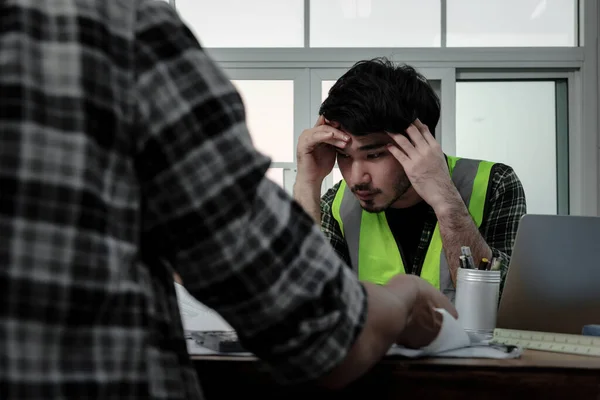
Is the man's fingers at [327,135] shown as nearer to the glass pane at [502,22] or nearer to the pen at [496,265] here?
the pen at [496,265]

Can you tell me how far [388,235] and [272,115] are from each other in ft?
5.64

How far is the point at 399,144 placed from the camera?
2.35 meters

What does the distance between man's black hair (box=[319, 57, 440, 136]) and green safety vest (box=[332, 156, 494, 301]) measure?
0.70 feet

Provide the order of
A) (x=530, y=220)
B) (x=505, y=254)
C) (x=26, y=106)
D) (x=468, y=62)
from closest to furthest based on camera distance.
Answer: (x=26, y=106), (x=530, y=220), (x=505, y=254), (x=468, y=62)

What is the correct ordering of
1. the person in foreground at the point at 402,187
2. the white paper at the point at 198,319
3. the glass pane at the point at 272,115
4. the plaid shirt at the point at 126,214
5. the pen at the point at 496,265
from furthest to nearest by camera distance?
the glass pane at the point at 272,115 → the person in foreground at the point at 402,187 → the pen at the point at 496,265 → the white paper at the point at 198,319 → the plaid shirt at the point at 126,214

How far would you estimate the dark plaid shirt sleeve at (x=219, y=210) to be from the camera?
71cm

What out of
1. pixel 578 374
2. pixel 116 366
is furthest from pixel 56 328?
pixel 578 374

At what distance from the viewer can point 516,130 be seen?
3994mm

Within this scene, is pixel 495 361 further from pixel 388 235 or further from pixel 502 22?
pixel 502 22

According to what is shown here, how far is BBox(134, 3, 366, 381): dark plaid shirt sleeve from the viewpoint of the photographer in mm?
706

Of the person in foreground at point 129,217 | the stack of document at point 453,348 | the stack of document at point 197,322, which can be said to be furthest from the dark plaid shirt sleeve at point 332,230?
the person in foreground at point 129,217

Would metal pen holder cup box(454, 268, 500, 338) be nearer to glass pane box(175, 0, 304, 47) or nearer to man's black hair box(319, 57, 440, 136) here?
man's black hair box(319, 57, 440, 136)

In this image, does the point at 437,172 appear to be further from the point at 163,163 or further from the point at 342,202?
the point at 163,163

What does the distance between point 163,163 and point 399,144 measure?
170cm
